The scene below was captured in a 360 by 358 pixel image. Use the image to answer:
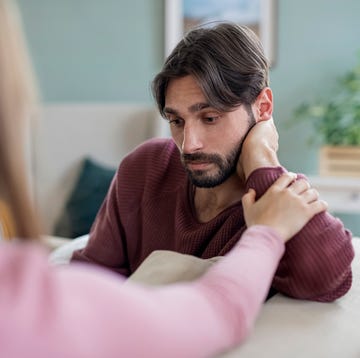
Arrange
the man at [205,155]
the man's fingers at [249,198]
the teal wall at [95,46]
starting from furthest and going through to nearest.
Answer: the teal wall at [95,46] < the man at [205,155] < the man's fingers at [249,198]

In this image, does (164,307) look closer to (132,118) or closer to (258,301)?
(258,301)

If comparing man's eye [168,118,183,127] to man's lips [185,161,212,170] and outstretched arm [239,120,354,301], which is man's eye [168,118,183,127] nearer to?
man's lips [185,161,212,170]

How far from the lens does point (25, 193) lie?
1.84ft

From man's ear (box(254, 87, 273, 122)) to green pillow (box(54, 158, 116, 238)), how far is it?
1529 mm

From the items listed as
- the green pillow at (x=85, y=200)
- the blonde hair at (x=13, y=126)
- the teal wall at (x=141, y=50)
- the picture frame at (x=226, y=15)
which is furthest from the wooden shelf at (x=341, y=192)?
the blonde hair at (x=13, y=126)

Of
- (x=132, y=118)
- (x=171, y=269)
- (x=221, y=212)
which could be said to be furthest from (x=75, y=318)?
(x=132, y=118)

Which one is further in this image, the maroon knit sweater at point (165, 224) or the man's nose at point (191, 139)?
the man's nose at point (191, 139)

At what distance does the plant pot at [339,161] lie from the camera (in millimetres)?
2816

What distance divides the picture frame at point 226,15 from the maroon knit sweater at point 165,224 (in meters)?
1.67

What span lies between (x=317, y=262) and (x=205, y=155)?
438mm

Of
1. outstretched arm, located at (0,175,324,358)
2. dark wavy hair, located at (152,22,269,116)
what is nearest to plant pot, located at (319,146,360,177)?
dark wavy hair, located at (152,22,269,116)

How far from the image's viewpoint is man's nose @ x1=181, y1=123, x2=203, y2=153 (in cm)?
133

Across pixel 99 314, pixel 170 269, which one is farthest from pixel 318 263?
pixel 99 314

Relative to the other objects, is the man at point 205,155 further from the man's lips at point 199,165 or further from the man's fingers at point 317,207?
the man's fingers at point 317,207
